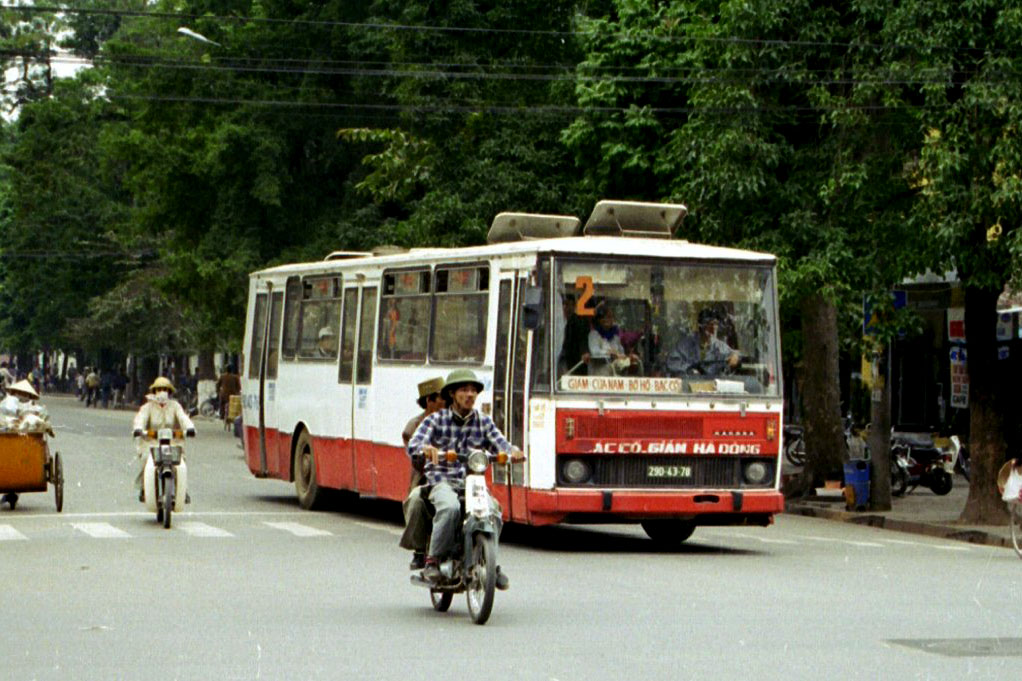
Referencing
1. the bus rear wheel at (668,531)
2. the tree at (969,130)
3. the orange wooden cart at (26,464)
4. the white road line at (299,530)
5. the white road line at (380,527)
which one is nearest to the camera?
the bus rear wheel at (668,531)

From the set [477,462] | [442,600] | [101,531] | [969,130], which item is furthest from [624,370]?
[969,130]

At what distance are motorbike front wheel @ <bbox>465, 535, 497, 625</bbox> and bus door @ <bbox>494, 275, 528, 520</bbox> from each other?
19.2ft

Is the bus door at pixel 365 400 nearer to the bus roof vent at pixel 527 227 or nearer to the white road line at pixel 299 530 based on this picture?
the white road line at pixel 299 530

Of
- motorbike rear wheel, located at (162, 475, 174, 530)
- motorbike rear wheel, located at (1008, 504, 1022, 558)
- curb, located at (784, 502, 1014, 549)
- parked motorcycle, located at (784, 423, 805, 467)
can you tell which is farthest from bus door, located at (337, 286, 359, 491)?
parked motorcycle, located at (784, 423, 805, 467)

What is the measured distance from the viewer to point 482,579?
1238 cm

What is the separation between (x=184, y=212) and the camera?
50.8 meters

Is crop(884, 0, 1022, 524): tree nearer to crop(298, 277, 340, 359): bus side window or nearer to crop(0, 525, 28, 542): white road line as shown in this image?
crop(298, 277, 340, 359): bus side window

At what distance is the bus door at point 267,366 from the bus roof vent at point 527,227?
5.79 m

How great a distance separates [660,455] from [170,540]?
16.2 ft

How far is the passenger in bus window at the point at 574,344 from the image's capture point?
1838 cm

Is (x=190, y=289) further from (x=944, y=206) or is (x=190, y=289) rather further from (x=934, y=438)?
(x=944, y=206)

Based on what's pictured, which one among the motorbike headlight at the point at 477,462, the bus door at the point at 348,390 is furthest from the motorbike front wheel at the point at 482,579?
the bus door at the point at 348,390

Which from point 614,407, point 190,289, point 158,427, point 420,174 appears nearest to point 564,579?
point 614,407

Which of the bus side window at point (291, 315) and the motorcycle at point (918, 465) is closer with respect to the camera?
the bus side window at point (291, 315)
